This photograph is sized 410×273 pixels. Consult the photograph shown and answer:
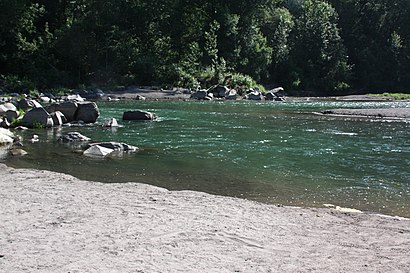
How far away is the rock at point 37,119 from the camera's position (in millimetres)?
24656

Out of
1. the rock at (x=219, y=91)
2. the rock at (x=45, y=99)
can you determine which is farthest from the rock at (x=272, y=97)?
the rock at (x=45, y=99)

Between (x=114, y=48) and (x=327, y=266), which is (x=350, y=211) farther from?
(x=114, y=48)

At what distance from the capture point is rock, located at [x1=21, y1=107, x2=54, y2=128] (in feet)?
Answer: 80.9

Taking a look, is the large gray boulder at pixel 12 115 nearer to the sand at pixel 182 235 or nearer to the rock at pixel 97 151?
the rock at pixel 97 151

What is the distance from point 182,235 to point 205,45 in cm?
5784

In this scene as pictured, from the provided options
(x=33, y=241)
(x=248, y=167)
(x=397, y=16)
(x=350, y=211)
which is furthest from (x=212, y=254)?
(x=397, y=16)

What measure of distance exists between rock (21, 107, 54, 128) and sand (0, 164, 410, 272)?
14662mm

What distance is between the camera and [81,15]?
61.8 metres

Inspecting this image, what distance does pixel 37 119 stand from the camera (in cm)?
2472

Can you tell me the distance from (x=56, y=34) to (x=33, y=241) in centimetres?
→ 5529

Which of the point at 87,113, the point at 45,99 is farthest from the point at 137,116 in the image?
the point at 45,99

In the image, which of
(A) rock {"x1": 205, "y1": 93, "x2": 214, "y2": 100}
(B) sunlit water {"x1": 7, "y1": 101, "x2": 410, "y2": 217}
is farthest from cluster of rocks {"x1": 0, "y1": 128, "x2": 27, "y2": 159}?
(A) rock {"x1": 205, "y1": 93, "x2": 214, "y2": 100}

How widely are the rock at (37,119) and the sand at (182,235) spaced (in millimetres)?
14662

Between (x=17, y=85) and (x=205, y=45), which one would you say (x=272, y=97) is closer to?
(x=205, y=45)
